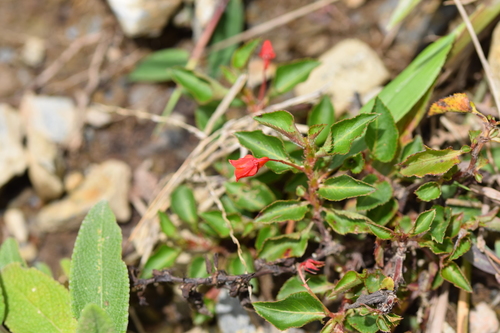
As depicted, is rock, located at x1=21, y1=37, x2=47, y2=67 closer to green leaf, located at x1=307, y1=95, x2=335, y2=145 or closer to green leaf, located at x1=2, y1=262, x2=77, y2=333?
green leaf, located at x1=2, y1=262, x2=77, y2=333

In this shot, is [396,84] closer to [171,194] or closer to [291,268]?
[291,268]

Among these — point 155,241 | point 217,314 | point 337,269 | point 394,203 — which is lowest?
point 217,314

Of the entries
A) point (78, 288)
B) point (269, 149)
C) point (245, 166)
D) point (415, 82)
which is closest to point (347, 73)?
point (415, 82)

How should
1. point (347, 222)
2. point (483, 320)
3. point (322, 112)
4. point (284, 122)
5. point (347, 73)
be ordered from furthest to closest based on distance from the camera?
1. point (347, 73)
2. point (322, 112)
3. point (483, 320)
4. point (347, 222)
5. point (284, 122)

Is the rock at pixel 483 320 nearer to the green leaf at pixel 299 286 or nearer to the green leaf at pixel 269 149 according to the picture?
the green leaf at pixel 299 286

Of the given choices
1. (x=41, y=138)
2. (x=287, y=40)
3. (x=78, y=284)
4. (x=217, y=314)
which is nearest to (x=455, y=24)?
(x=287, y=40)

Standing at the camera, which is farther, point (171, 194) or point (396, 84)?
point (171, 194)

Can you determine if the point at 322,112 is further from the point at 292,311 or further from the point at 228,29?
the point at 228,29
